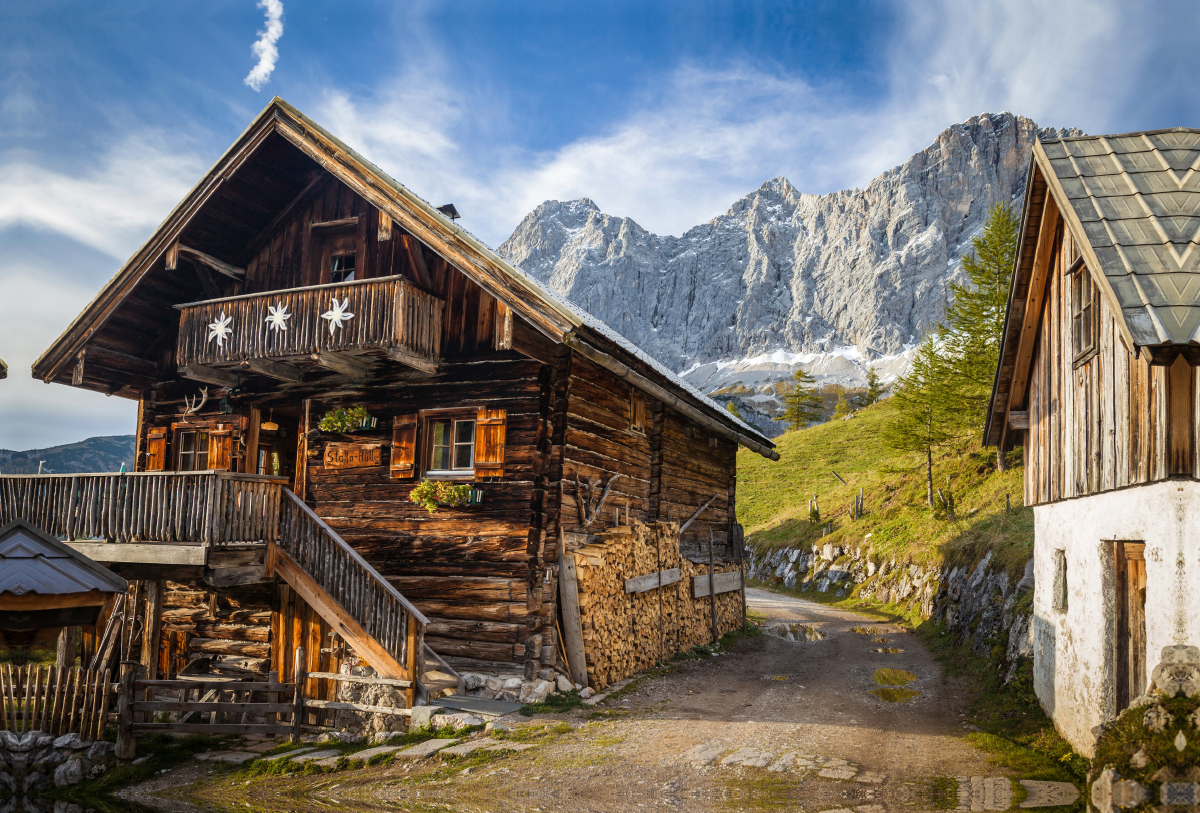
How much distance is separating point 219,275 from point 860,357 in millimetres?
169391

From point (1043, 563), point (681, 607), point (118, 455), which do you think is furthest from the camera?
point (118, 455)

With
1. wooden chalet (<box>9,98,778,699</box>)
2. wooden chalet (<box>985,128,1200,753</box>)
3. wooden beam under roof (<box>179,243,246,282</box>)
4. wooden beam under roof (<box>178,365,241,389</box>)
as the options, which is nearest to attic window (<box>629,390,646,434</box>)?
wooden chalet (<box>9,98,778,699</box>)

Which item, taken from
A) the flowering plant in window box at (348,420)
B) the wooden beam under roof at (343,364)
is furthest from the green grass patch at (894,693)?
the wooden beam under roof at (343,364)

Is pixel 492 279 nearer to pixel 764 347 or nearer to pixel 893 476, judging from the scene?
pixel 893 476

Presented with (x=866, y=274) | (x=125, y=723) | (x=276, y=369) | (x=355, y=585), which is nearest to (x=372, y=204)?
(x=276, y=369)

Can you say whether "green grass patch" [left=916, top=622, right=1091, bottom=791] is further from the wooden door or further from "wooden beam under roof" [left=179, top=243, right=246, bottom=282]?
"wooden beam under roof" [left=179, top=243, right=246, bottom=282]

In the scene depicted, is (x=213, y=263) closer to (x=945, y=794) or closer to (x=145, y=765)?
(x=145, y=765)

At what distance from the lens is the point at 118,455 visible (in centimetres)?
7231

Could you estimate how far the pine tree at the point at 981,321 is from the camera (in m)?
27.6

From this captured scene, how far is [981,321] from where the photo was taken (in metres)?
27.9

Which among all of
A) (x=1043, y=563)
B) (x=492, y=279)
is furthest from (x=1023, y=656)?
(x=492, y=279)

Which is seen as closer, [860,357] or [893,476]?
[893,476]

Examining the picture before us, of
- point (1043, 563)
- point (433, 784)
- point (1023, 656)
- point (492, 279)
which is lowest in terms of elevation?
point (433, 784)

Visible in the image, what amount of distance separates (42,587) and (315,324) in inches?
296
